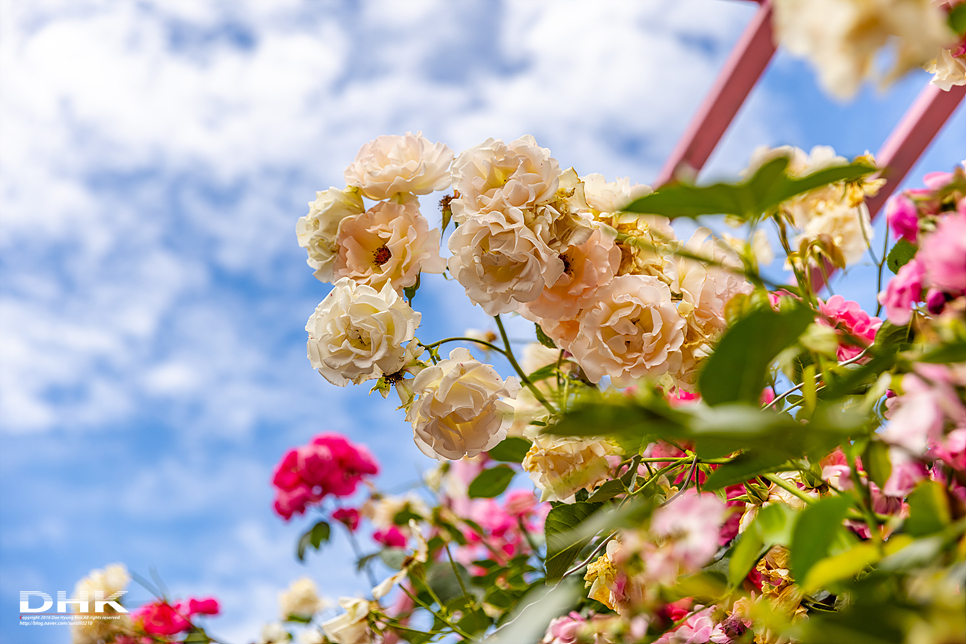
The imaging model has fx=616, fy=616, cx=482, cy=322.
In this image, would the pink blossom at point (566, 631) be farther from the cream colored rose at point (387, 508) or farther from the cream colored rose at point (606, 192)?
the cream colored rose at point (387, 508)

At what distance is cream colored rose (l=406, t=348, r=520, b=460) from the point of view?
0.50 metres

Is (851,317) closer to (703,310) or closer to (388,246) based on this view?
(703,310)

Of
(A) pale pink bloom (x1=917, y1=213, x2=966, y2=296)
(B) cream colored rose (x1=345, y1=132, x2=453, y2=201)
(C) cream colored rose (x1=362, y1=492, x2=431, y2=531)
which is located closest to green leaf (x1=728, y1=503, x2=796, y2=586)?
(A) pale pink bloom (x1=917, y1=213, x2=966, y2=296)

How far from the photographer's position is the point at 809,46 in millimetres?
243

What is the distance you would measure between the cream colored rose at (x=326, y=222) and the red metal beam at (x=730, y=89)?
3.77 feet

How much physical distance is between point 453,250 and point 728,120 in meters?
1.50

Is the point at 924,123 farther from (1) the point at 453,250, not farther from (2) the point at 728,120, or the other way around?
(1) the point at 453,250

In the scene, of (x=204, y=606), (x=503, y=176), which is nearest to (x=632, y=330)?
(x=503, y=176)

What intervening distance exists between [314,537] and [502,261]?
124 cm

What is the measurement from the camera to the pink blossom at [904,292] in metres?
0.29

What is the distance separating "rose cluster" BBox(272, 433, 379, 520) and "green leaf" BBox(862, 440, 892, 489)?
1.50 meters

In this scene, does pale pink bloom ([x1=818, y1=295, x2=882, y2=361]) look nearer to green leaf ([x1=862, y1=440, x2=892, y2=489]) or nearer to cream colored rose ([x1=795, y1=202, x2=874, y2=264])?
cream colored rose ([x1=795, y1=202, x2=874, y2=264])

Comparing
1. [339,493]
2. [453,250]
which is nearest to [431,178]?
[453,250]

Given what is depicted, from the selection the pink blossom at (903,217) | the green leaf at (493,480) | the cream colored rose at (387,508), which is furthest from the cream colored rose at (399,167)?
the cream colored rose at (387,508)
